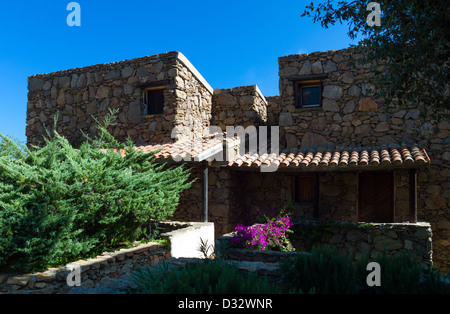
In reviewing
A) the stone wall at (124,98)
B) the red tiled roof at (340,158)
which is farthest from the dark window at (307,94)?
the stone wall at (124,98)

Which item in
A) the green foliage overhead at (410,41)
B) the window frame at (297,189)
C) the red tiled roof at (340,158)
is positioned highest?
the green foliage overhead at (410,41)

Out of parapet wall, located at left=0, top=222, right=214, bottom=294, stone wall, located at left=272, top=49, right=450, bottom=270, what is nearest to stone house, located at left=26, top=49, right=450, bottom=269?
stone wall, located at left=272, top=49, right=450, bottom=270

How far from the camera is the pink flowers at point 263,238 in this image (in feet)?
23.6

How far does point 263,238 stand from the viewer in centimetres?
727

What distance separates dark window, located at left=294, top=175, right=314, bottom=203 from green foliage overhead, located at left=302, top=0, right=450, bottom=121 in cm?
555

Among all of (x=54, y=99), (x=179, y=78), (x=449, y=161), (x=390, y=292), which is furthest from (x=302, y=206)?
(x=54, y=99)

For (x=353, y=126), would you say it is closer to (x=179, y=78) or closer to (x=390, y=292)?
(x=179, y=78)

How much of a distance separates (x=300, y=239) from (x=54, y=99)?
1056cm

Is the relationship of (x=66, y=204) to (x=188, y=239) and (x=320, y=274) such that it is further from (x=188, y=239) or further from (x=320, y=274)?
(x=320, y=274)

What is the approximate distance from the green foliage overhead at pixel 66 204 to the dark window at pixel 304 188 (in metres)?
5.13

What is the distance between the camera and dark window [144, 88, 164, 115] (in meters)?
11.4

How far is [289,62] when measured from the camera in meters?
10.8

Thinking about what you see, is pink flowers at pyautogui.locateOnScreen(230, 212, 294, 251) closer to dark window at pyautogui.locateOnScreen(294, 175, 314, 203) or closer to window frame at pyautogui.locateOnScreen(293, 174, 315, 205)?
window frame at pyautogui.locateOnScreen(293, 174, 315, 205)

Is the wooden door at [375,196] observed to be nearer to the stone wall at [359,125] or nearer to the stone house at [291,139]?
the stone house at [291,139]
